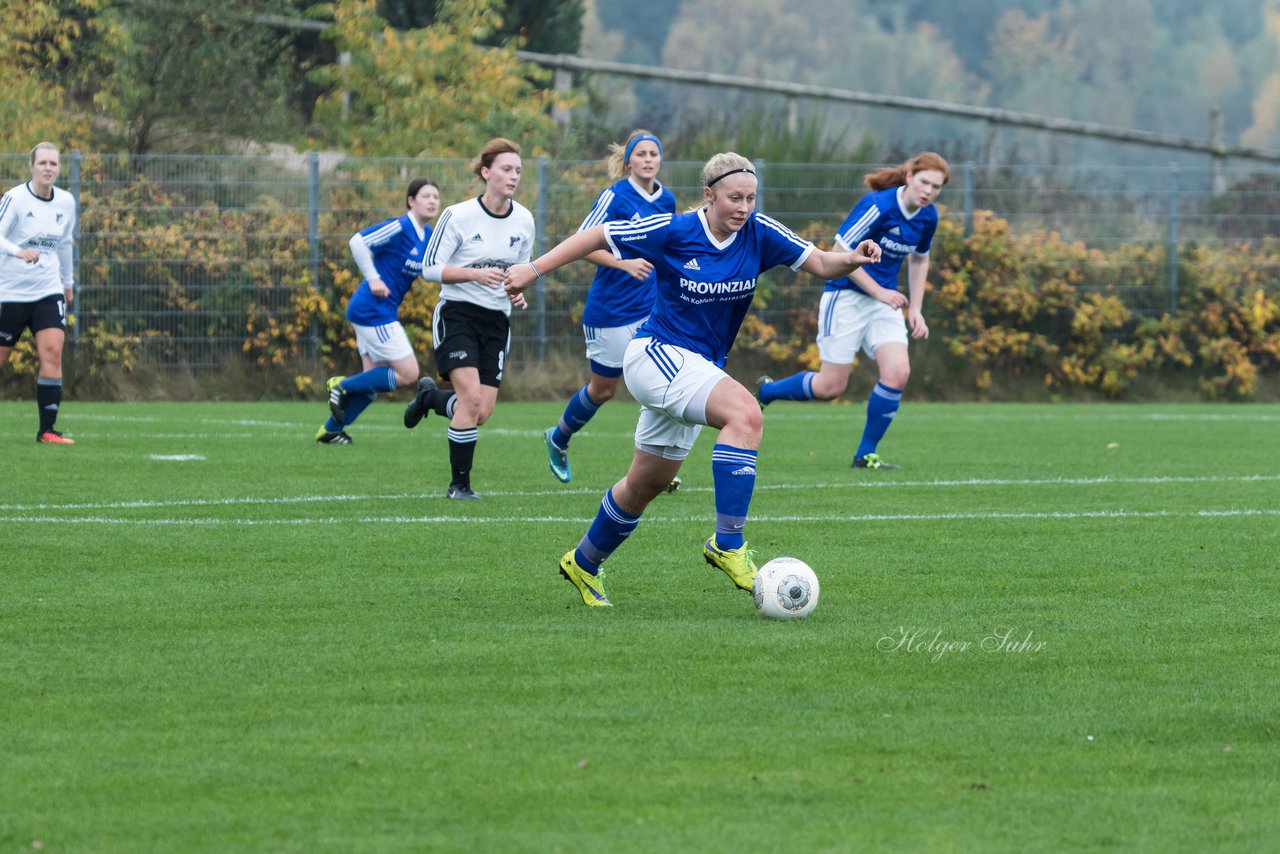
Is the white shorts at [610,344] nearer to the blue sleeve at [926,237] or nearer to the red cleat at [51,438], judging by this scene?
the blue sleeve at [926,237]

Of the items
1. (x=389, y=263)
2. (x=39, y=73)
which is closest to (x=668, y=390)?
(x=389, y=263)

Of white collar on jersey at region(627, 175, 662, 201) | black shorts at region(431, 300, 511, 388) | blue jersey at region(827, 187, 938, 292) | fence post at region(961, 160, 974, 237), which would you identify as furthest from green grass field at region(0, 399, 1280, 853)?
fence post at region(961, 160, 974, 237)

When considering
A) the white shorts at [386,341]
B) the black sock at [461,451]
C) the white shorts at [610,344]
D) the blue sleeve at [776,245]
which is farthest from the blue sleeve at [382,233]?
the blue sleeve at [776,245]

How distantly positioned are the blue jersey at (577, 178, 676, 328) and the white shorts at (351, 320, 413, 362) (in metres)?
2.65

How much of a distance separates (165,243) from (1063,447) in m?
10.1

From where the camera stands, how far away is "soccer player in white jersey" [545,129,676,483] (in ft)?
36.6

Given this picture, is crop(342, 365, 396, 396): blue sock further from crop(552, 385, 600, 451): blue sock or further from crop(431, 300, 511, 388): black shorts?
crop(431, 300, 511, 388): black shorts

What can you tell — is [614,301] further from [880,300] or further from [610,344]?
[880,300]

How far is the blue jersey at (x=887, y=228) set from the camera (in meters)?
12.4

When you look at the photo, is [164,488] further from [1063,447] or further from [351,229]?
[351,229]

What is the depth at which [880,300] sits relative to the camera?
12000 millimetres

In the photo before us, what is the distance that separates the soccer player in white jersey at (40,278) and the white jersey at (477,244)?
13.2 ft

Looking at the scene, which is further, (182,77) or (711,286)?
(182,77)
